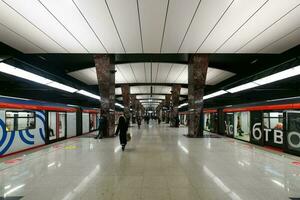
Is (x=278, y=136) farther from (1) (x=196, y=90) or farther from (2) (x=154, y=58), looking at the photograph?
(2) (x=154, y=58)

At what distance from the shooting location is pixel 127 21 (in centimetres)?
638

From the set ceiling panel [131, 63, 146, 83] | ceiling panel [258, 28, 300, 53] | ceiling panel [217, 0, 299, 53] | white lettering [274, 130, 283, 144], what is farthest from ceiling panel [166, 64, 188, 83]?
white lettering [274, 130, 283, 144]

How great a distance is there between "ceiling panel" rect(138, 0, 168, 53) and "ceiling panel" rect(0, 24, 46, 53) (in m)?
4.35

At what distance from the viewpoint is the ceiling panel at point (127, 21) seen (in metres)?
5.47

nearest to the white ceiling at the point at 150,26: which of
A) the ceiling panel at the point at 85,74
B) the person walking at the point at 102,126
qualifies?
the person walking at the point at 102,126

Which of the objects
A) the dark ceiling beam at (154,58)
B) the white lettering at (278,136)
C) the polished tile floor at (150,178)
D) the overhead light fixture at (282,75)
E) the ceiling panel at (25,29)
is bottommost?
the polished tile floor at (150,178)

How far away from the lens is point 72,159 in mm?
6574

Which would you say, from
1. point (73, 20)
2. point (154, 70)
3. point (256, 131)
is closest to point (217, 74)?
point (154, 70)

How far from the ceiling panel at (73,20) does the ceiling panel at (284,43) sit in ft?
22.2

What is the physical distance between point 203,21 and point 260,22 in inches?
66.8

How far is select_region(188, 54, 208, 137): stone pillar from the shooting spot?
10945 millimetres

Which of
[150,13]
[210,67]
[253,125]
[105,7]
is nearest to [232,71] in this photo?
[210,67]

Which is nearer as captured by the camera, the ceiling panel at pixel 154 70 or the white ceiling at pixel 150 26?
the white ceiling at pixel 150 26

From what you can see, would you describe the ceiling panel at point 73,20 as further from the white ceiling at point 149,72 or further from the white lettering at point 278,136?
the white lettering at point 278,136
